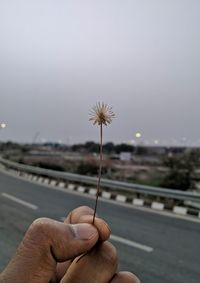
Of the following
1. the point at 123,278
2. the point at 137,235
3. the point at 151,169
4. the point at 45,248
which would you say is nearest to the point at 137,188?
the point at 137,235

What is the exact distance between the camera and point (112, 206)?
14.2 meters

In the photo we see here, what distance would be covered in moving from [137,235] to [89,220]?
9014mm

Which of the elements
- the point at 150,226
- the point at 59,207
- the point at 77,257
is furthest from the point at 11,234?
the point at 77,257

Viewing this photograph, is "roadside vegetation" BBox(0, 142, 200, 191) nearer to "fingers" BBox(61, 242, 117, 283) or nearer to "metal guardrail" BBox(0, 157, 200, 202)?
"metal guardrail" BBox(0, 157, 200, 202)

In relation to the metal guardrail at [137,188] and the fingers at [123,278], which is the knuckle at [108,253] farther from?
the metal guardrail at [137,188]

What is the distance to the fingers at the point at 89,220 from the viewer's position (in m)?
0.93

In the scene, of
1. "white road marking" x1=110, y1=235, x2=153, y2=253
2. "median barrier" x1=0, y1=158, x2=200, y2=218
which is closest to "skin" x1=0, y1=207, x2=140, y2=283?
"white road marking" x1=110, y1=235, x2=153, y2=253

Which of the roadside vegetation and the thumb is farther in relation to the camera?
the roadside vegetation

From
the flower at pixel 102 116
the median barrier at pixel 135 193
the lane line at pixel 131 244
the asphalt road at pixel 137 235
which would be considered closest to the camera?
the flower at pixel 102 116

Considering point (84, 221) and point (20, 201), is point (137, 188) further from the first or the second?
point (84, 221)

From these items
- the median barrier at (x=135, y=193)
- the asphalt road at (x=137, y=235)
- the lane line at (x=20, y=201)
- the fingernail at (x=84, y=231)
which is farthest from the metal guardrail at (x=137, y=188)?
the fingernail at (x=84, y=231)

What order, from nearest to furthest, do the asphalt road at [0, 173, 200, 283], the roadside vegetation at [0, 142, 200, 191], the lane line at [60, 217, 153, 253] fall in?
the asphalt road at [0, 173, 200, 283]
the lane line at [60, 217, 153, 253]
the roadside vegetation at [0, 142, 200, 191]

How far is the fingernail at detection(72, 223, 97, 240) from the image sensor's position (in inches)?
35.9

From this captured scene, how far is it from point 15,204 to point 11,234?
4891 mm
